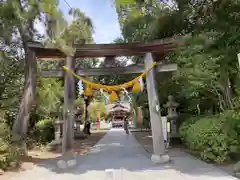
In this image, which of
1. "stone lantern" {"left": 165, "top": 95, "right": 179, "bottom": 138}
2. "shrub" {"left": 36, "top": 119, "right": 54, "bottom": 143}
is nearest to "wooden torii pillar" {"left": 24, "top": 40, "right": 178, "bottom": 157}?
"stone lantern" {"left": 165, "top": 95, "right": 179, "bottom": 138}

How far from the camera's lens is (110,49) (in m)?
9.82

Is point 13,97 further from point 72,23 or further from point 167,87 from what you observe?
point 167,87

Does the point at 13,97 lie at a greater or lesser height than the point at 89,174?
greater

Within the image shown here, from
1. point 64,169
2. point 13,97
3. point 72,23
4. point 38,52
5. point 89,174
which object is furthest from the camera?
point 13,97

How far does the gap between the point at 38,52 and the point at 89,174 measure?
16.6ft

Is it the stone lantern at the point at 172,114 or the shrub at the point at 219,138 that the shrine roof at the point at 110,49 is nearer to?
the shrub at the point at 219,138

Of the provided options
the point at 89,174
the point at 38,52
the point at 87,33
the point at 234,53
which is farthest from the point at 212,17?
the point at 89,174

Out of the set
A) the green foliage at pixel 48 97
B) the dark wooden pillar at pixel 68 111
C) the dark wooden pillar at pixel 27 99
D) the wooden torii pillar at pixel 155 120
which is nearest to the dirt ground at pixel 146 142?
the wooden torii pillar at pixel 155 120

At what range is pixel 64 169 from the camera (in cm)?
843

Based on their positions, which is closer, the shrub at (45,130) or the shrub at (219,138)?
the shrub at (219,138)

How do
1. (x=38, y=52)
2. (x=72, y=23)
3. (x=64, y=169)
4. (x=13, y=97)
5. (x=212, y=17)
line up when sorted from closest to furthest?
(x=64, y=169) < (x=72, y=23) < (x=38, y=52) < (x=212, y=17) < (x=13, y=97)

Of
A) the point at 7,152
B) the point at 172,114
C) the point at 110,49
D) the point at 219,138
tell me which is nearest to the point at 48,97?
the point at 110,49

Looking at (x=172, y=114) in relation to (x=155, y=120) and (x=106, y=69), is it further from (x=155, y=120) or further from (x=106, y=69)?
(x=106, y=69)

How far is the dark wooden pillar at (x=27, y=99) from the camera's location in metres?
9.39
